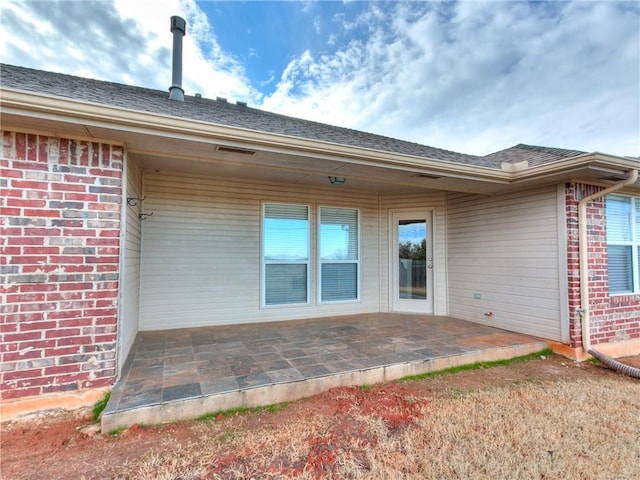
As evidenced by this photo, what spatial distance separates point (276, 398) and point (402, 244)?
14.0 ft

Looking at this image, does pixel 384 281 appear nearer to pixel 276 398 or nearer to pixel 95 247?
pixel 276 398

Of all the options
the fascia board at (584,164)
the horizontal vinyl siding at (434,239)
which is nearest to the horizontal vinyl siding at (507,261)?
the horizontal vinyl siding at (434,239)

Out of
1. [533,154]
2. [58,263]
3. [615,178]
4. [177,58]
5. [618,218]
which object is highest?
[177,58]

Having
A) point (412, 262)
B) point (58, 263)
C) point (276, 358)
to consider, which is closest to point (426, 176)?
point (412, 262)

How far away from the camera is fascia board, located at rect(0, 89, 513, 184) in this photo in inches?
86.4

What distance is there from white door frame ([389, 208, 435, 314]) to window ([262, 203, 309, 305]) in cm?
184

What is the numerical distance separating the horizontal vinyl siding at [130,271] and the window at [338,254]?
9.59 ft

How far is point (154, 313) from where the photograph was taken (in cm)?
450

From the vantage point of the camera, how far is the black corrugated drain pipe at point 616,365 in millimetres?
3615

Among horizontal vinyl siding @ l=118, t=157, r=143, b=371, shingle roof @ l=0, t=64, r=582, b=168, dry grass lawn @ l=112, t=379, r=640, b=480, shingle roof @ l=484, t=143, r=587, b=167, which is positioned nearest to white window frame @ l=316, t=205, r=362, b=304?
shingle roof @ l=0, t=64, r=582, b=168

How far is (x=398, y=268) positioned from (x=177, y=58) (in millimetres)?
5645

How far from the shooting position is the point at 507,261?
16.0 ft

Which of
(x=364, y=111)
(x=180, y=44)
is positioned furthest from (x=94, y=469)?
(x=364, y=111)

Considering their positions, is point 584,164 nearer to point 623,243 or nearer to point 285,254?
point 623,243
